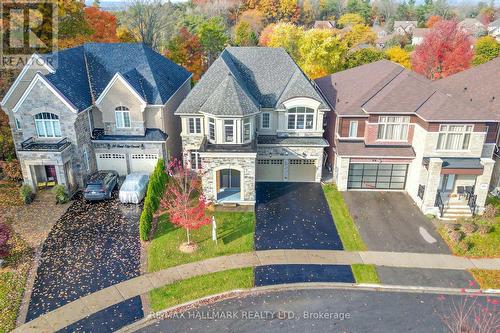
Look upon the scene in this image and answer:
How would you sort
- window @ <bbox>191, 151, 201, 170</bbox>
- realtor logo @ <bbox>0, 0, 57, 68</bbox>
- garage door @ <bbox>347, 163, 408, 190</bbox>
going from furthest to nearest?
1. realtor logo @ <bbox>0, 0, 57, 68</bbox>
2. window @ <bbox>191, 151, 201, 170</bbox>
3. garage door @ <bbox>347, 163, 408, 190</bbox>

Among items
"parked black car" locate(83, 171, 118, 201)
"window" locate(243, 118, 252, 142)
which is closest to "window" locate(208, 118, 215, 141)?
"window" locate(243, 118, 252, 142)

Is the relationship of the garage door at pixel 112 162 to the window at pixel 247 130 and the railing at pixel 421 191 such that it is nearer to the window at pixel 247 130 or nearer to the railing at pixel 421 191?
the window at pixel 247 130

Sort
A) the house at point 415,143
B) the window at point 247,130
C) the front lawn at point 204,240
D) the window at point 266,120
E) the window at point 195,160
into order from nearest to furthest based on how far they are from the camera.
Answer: the front lawn at point 204,240, the house at point 415,143, the window at point 247,130, the window at point 266,120, the window at point 195,160

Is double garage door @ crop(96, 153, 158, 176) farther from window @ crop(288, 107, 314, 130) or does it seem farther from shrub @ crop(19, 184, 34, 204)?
window @ crop(288, 107, 314, 130)

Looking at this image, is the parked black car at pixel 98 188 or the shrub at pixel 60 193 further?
the parked black car at pixel 98 188

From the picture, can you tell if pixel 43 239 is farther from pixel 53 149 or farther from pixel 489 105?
pixel 489 105

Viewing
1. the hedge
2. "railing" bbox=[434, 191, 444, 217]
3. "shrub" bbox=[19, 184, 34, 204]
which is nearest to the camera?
the hedge

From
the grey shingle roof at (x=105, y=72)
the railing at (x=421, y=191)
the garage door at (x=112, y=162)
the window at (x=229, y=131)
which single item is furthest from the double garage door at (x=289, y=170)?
the garage door at (x=112, y=162)
